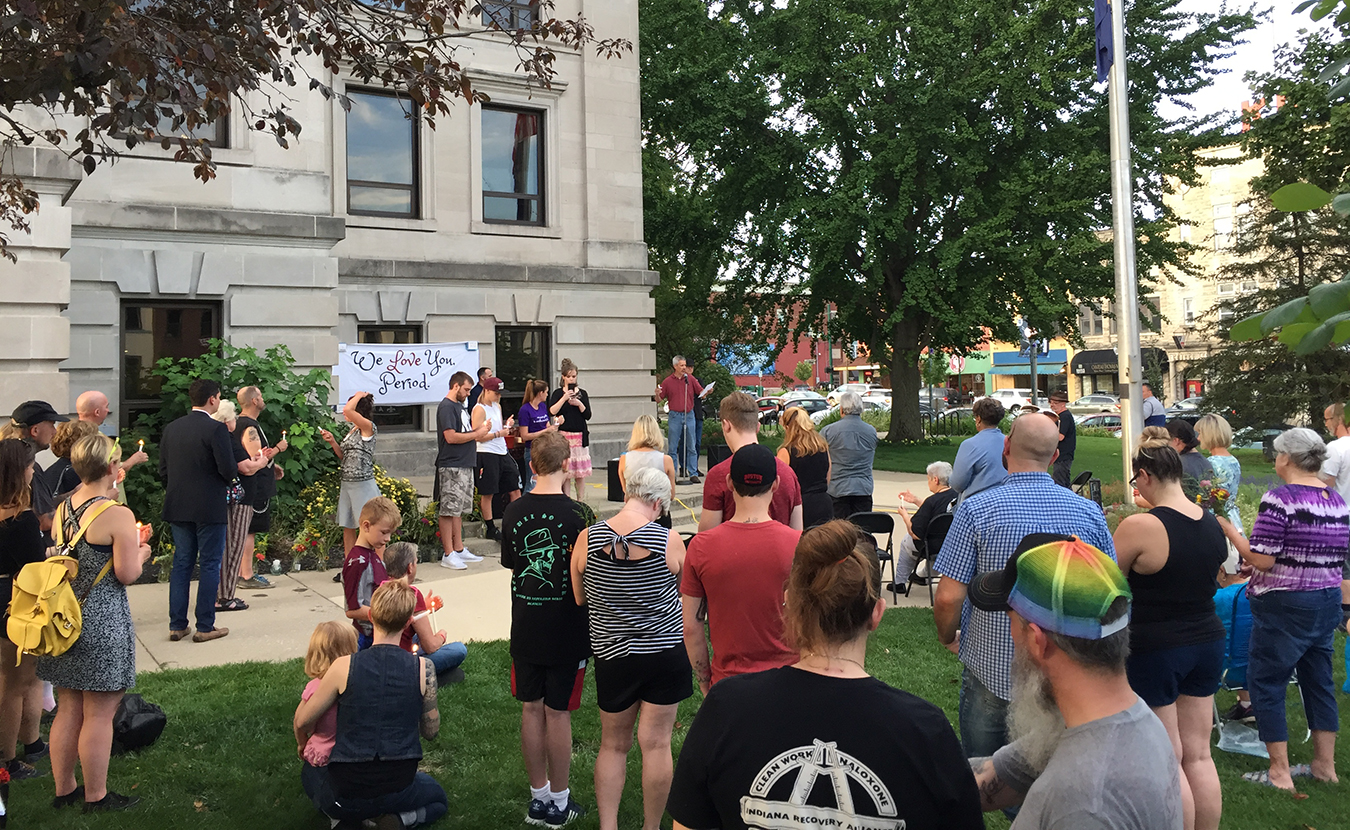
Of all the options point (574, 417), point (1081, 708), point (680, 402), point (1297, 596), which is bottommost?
point (1297, 596)

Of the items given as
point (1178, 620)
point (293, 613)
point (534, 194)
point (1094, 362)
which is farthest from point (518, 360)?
point (1094, 362)

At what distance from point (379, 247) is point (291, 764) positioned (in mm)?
12810

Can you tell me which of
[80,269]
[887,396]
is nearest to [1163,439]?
[80,269]

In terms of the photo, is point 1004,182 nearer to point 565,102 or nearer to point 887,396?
point 565,102

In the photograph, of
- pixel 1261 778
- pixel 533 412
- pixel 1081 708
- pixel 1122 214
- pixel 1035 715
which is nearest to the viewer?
pixel 1081 708

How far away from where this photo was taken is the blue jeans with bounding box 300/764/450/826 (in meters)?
4.54

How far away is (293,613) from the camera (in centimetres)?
913

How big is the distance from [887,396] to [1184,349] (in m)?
22.6

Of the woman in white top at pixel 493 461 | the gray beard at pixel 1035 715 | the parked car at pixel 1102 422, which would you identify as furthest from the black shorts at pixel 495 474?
the parked car at pixel 1102 422

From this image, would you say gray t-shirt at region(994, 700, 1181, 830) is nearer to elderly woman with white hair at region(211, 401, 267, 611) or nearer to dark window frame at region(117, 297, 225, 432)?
elderly woman with white hair at region(211, 401, 267, 611)

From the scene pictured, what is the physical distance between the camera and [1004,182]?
2291cm

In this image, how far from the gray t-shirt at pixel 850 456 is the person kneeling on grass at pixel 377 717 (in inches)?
214

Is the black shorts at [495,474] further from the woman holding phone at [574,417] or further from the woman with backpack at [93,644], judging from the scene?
the woman with backpack at [93,644]

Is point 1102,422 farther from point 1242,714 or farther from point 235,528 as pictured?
point 235,528
